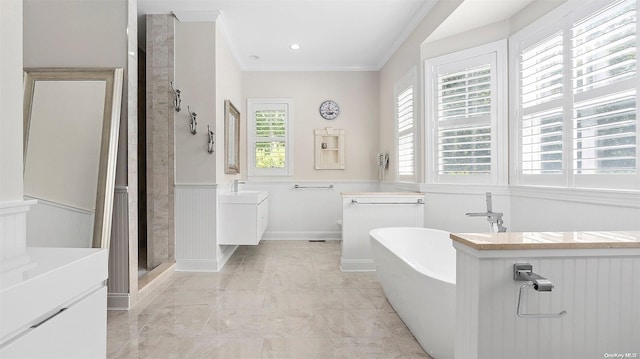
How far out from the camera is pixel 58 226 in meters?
2.22

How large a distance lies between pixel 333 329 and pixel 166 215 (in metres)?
2.25

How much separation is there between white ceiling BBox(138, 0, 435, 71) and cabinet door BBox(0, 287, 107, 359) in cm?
308

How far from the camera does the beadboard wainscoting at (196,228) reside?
11.2 feet

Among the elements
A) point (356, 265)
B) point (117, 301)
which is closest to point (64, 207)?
point (117, 301)

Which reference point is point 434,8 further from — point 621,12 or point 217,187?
point 217,187

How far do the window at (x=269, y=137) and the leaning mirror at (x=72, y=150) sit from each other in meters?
2.55

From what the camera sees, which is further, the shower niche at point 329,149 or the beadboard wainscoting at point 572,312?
the shower niche at point 329,149

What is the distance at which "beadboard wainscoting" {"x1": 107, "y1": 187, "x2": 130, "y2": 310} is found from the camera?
8.03 ft

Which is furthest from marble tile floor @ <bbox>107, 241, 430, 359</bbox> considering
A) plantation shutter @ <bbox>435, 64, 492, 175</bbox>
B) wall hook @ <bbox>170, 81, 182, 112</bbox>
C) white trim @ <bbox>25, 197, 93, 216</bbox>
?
wall hook @ <bbox>170, 81, 182, 112</bbox>

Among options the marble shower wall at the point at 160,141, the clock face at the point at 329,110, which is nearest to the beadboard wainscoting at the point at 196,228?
the marble shower wall at the point at 160,141

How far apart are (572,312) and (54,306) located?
1500 millimetres

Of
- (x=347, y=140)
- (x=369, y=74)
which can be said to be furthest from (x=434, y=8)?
(x=347, y=140)

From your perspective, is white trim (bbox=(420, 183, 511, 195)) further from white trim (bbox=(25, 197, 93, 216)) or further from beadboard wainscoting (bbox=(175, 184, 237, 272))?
white trim (bbox=(25, 197, 93, 216))

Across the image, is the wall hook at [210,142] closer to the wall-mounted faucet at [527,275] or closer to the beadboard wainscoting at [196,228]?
the beadboard wainscoting at [196,228]
